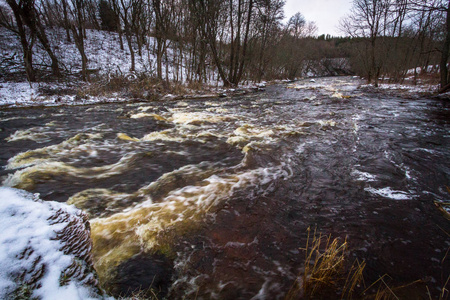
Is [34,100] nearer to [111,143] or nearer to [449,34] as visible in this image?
[111,143]

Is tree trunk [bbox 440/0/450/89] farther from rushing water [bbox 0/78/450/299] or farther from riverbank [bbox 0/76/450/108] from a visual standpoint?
rushing water [bbox 0/78/450/299]

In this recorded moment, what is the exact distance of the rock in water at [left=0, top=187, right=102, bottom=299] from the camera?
101 cm

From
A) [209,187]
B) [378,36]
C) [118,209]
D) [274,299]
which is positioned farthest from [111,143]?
[378,36]

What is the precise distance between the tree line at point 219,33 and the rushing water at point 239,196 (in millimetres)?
8937

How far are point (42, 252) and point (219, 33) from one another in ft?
74.6

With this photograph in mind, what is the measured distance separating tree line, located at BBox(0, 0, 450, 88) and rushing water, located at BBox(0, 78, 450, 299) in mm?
8937

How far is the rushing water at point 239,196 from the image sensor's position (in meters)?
1.75

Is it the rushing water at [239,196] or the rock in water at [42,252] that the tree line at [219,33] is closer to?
the rushing water at [239,196]

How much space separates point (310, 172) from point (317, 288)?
2079 millimetres

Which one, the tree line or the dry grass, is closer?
the dry grass

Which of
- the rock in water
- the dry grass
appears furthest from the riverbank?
the dry grass

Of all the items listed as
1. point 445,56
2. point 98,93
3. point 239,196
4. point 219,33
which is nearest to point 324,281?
point 239,196

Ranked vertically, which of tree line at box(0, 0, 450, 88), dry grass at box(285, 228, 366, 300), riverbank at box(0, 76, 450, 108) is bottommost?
dry grass at box(285, 228, 366, 300)

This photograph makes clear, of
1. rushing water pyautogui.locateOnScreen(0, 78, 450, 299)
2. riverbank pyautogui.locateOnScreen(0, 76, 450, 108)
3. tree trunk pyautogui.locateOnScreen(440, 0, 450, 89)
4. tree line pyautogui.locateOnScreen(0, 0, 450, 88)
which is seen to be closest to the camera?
rushing water pyautogui.locateOnScreen(0, 78, 450, 299)
